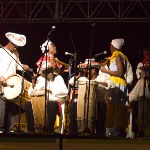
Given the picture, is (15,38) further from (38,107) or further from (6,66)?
(38,107)

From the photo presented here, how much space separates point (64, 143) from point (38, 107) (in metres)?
3.81

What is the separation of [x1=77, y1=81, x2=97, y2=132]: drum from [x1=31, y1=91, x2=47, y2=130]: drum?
32.6 inches

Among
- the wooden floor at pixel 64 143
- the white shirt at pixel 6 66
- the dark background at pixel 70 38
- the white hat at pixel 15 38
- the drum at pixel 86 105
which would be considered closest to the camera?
the wooden floor at pixel 64 143

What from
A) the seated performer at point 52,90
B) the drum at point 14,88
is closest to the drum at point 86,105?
the seated performer at point 52,90

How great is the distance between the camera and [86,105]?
8641 mm

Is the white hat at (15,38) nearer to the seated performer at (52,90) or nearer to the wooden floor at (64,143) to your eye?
the seated performer at (52,90)

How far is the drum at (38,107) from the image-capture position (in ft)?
29.9

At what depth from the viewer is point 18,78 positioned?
9.52m

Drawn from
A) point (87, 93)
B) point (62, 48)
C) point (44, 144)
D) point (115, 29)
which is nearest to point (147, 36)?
point (115, 29)

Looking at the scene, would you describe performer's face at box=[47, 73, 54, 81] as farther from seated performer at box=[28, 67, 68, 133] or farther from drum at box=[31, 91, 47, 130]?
drum at box=[31, 91, 47, 130]

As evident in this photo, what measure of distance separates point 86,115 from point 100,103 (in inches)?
20.1

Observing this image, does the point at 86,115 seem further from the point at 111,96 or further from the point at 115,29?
the point at 115,29

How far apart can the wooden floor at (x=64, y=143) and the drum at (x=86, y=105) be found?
9.78 feet

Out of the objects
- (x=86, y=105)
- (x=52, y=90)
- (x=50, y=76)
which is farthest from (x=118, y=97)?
(x=50, y=76)
